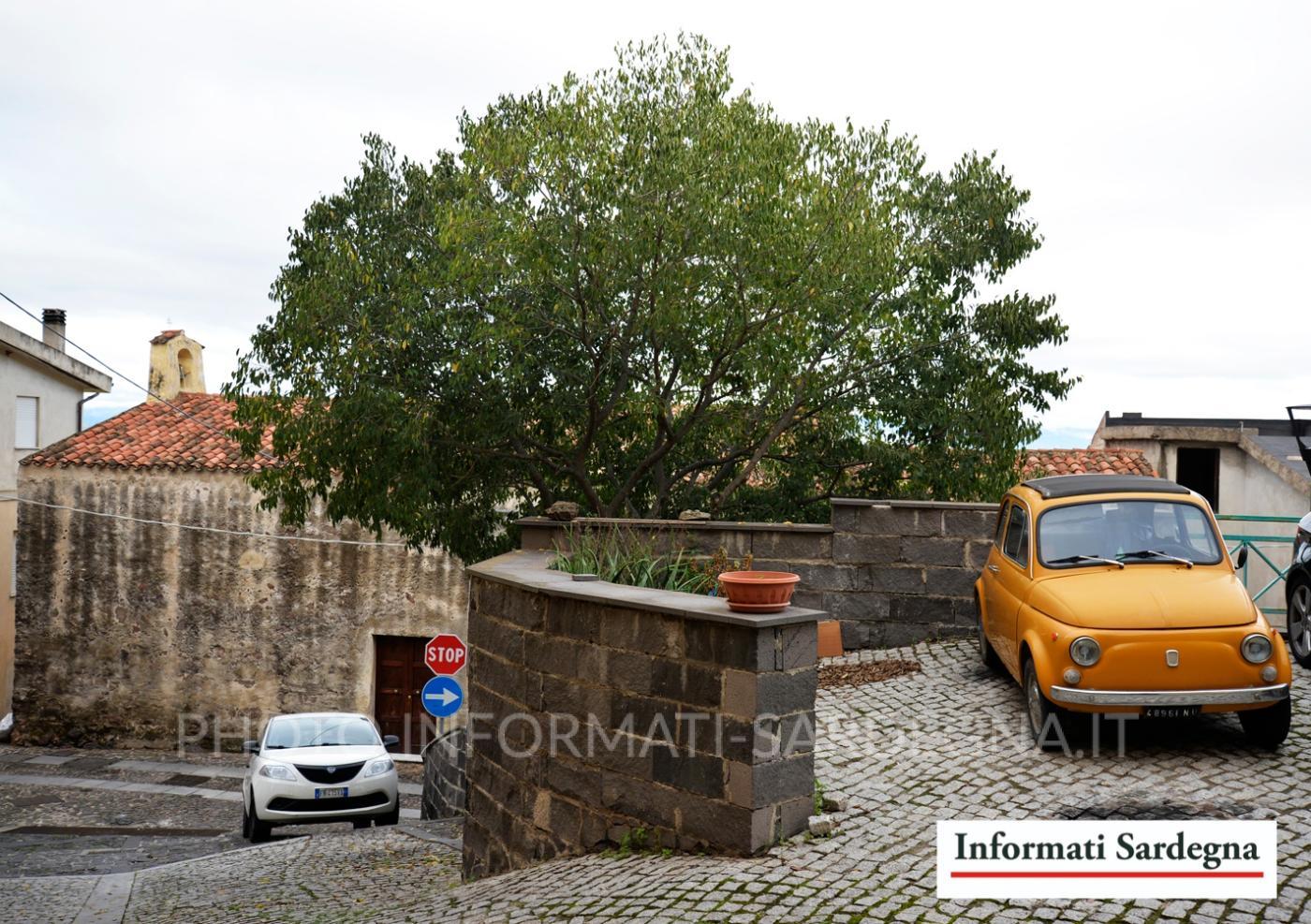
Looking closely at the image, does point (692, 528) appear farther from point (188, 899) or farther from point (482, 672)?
point (188, 899)

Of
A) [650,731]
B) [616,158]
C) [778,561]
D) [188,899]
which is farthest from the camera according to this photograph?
[616,158]

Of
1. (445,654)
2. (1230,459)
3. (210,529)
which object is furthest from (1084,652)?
(210,529)

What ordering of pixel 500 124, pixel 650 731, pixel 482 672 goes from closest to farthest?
pixel 650 731 → pixel 482 672 → pixel 500 124

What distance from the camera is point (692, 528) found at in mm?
12844

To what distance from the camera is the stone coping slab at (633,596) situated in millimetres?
6742

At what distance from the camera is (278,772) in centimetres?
1605

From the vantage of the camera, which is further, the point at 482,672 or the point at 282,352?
the point at 282,352

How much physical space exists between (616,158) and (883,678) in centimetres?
814

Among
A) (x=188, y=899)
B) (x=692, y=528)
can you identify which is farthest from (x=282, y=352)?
(x=188, y=899)

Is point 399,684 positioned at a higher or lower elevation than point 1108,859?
lower

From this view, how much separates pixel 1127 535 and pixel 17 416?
2708cm

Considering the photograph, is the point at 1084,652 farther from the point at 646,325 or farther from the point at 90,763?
the point at 90,763

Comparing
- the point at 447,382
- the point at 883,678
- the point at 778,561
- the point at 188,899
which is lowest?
the point at 188,899

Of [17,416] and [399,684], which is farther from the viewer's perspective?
[17,416]
